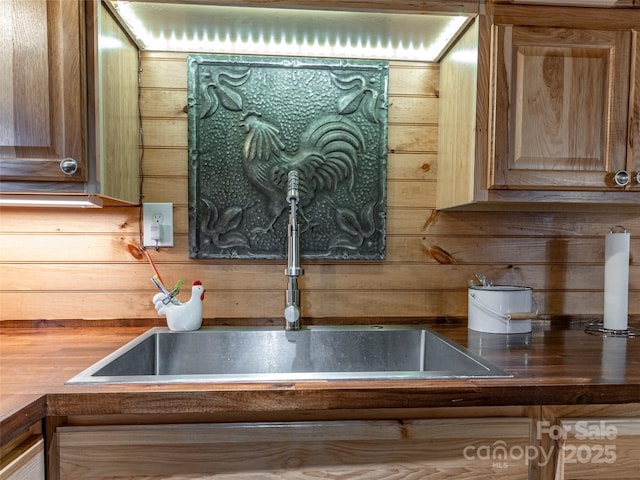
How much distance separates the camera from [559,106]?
3.41 ft

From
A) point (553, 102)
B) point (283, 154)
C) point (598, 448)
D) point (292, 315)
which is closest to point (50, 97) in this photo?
point (283, 154)

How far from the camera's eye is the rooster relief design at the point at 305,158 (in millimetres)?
1272

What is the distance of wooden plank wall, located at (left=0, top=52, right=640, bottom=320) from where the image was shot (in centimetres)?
125

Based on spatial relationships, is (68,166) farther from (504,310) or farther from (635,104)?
(635,104)

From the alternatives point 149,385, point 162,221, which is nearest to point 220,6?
point 162,221

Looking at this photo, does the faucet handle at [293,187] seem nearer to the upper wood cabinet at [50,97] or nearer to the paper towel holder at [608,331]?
the upper wood cabinet at [50,97]

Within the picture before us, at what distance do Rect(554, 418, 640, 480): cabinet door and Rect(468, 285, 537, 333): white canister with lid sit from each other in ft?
1.32

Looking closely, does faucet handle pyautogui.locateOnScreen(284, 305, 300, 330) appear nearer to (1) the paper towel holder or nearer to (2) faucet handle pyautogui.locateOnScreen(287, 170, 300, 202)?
(2) faucet handle pyautogui.locateOnScreen(287, 170, 300, 202)

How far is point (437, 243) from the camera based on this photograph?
133cm

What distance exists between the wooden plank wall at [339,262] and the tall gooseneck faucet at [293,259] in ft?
0.37

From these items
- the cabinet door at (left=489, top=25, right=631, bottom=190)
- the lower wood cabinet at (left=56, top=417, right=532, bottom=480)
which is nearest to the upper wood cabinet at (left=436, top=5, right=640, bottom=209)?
the cabinet door at (left=489, top=25, right=631, bottom=190)

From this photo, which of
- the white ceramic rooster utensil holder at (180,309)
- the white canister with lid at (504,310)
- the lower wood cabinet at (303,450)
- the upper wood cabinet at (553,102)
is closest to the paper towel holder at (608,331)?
the white canister with lid at (504,310)

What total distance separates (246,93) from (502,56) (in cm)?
76

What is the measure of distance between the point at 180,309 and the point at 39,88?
0.67m
